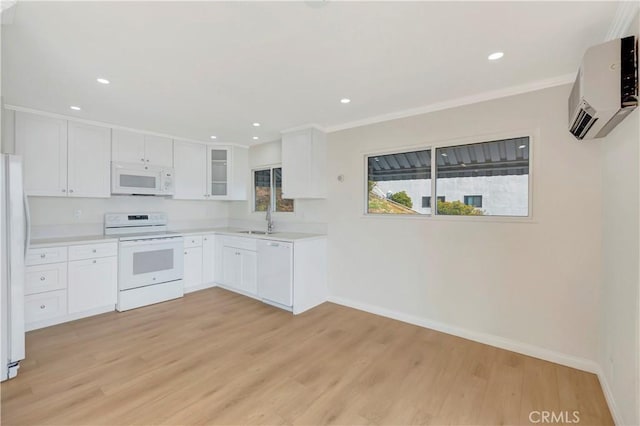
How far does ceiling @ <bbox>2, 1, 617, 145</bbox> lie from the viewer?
1652 millimetres

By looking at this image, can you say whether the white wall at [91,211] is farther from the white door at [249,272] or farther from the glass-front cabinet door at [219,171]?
the white door at [249,272]

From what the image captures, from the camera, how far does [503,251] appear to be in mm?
2754

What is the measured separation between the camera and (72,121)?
3.61m

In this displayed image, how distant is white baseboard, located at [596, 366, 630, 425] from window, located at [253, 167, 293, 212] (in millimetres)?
3884

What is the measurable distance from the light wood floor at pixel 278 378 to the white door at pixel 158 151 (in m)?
2.36

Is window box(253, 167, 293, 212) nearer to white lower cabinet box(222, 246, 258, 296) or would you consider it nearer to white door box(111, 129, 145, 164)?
white lower cabinet box(222, 246, 258, 296)

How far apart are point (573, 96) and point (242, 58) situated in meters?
2.53

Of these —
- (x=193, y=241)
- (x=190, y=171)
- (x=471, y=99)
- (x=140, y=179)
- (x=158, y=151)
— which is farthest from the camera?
(x=190, y=171)

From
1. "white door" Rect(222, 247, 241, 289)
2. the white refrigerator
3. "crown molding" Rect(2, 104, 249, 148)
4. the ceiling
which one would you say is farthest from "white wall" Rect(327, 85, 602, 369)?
the white refrigerator

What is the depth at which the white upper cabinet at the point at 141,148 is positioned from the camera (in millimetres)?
4000

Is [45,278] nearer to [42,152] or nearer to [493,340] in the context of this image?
[42,152]

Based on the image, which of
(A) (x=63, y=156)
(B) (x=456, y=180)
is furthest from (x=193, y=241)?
(B) (x=456, y=180)

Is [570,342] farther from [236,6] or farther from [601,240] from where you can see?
[236,6]

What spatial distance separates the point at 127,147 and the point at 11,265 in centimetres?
234
